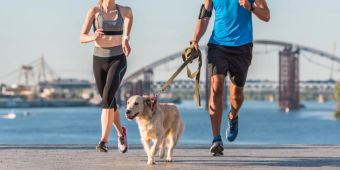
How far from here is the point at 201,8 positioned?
1130 centimetres

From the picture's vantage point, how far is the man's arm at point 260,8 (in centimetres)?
1078

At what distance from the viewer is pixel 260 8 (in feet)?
36.1

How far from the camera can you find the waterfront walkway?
10.3 metres

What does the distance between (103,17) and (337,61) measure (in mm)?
182880

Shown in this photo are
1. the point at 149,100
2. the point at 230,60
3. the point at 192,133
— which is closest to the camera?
the point at 149,100

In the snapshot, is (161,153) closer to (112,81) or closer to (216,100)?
(216,100)

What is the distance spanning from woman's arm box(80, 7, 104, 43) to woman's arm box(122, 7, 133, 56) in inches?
11.2

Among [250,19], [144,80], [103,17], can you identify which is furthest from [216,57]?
[144,80]

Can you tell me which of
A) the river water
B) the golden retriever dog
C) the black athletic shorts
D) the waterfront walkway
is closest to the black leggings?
the golden retriever dog

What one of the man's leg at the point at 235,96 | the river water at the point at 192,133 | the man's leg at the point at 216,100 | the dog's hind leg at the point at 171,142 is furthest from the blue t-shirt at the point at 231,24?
the river water at the point at 192,133

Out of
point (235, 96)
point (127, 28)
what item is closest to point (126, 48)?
point (127, 28)

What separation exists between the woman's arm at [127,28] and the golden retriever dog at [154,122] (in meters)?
0.71

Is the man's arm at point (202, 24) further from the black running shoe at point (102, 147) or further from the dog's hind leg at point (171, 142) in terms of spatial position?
the black running shoe at point (102, 147)

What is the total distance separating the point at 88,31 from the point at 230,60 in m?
1.57
